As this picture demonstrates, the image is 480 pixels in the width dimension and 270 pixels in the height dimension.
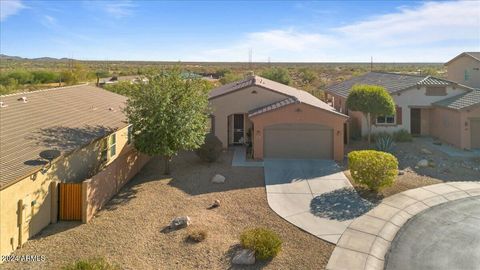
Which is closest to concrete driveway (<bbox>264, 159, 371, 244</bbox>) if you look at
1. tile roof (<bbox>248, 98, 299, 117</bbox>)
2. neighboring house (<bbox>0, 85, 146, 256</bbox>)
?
tile roof (<bbox>248, 98, 299, 117</bbox>)

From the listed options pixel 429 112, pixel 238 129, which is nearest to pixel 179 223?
pixel 238 129

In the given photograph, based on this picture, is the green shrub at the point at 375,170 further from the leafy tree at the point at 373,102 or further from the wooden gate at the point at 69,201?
the wooden gate at the point at 69,201

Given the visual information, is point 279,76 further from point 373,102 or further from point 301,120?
point 301,120

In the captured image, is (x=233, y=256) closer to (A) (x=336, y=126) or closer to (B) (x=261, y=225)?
(B) (x=261, y=225)

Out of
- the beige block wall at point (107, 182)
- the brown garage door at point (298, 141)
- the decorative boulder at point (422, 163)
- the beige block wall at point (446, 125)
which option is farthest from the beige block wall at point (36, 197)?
the beige block wall at point (446, 125)

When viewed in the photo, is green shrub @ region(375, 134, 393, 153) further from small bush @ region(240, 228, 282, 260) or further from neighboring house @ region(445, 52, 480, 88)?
small bush @ region(240, 228, 282, 260)

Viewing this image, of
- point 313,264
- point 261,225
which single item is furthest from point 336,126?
point 313,264
